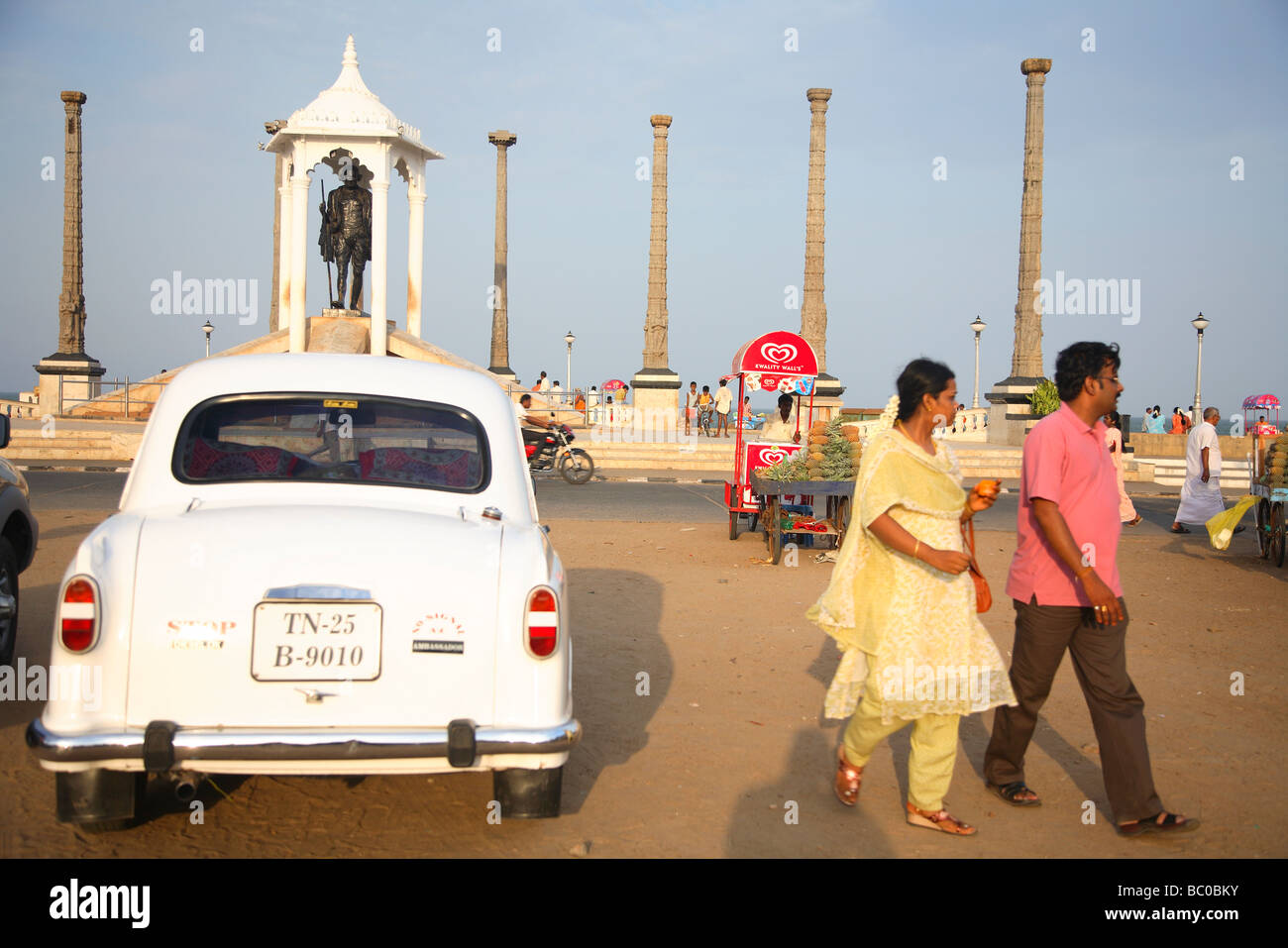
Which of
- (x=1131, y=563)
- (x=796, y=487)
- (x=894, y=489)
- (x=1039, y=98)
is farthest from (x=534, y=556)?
(x=1039, y=98)

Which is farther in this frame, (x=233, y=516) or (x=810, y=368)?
(x=810, y=368)

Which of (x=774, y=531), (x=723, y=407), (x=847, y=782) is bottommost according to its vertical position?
(x=847, y=782)

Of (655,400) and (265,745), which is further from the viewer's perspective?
(655,400)

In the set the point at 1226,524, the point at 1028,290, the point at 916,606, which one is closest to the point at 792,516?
the point at 1226,524

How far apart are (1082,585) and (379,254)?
84.2ft

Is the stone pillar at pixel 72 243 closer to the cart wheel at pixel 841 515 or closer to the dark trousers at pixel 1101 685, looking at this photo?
the cart wheel at pixel 841 515

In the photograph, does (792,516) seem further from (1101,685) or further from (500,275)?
(500,275)

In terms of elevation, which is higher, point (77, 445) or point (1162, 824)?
point (77, 445)

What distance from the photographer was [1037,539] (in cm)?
466

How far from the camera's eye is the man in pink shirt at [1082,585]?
14.5 feet

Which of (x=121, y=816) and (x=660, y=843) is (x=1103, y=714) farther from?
(x=121, y=816)

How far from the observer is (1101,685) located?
448cm

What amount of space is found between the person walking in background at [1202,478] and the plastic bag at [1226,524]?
2590 millimetres

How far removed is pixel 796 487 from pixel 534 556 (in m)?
7.62
